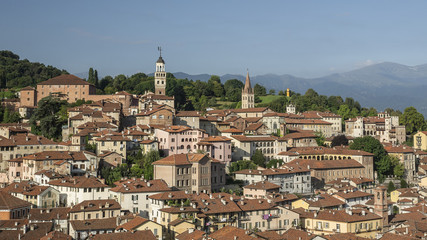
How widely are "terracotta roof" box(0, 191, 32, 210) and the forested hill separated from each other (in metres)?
53.4

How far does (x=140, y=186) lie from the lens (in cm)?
5031

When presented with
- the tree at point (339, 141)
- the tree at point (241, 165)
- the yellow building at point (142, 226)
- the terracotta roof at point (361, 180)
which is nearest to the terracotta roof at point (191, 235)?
the yellow building at point (142, 226)

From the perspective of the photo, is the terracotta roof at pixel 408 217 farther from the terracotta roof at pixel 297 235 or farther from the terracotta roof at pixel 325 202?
the terracotta roof at pixel 297 235

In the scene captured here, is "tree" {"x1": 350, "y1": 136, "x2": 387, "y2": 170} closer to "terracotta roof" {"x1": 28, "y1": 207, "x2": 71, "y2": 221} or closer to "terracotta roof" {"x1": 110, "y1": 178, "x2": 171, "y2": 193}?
"terracotta roof" {"x1": 110, "y1": 178, "x2": 171, "y2": 193}

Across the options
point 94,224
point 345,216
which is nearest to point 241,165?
point 345,216

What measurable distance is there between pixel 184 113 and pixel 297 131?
794 inches

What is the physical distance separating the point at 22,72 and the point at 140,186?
67998 millimetres

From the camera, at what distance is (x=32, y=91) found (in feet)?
265

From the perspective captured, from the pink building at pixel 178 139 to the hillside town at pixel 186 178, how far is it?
0.12 m

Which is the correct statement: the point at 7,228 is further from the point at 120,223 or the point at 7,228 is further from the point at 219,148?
the point at 219,148

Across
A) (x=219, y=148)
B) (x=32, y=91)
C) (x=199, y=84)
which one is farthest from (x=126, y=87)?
(x=219, y=148)

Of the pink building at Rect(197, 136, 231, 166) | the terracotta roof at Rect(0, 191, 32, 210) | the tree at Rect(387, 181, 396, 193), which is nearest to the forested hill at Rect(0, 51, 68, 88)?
the pink building at Rect(197, 136, 231, 166)

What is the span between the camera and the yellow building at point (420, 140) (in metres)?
92.0

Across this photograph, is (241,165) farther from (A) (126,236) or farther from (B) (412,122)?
(B) (412,122)
